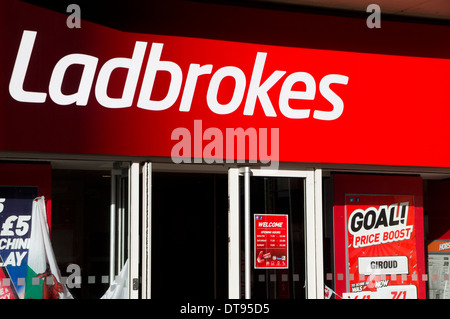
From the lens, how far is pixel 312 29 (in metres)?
7.73

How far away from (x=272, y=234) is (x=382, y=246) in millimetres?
1347

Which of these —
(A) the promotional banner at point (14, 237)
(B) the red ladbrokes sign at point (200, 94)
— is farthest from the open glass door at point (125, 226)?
(A) the promotional banner at point (14, 237)

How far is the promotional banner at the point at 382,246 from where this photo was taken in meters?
7.87

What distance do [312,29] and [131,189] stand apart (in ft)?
8.67

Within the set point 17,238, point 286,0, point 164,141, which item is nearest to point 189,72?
point 164,141

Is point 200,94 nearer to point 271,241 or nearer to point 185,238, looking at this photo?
point 271,241

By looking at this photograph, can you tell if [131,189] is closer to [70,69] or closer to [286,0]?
[70,69]

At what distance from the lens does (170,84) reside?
7.19 m

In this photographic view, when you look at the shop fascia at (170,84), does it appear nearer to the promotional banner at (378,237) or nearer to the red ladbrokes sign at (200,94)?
the red ladbrokes sign at (200,94)

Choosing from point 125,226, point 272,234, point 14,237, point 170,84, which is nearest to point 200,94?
point 170,84

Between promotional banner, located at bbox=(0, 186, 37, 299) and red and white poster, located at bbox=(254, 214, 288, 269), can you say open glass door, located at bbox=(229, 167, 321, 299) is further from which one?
promotional banner, located at bbox=(0, 186, 37, 299)

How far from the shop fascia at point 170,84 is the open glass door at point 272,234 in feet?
2.39

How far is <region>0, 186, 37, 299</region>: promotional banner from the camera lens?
6680 millimetres

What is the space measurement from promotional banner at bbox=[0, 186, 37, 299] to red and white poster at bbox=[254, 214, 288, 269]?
233 centimetres
